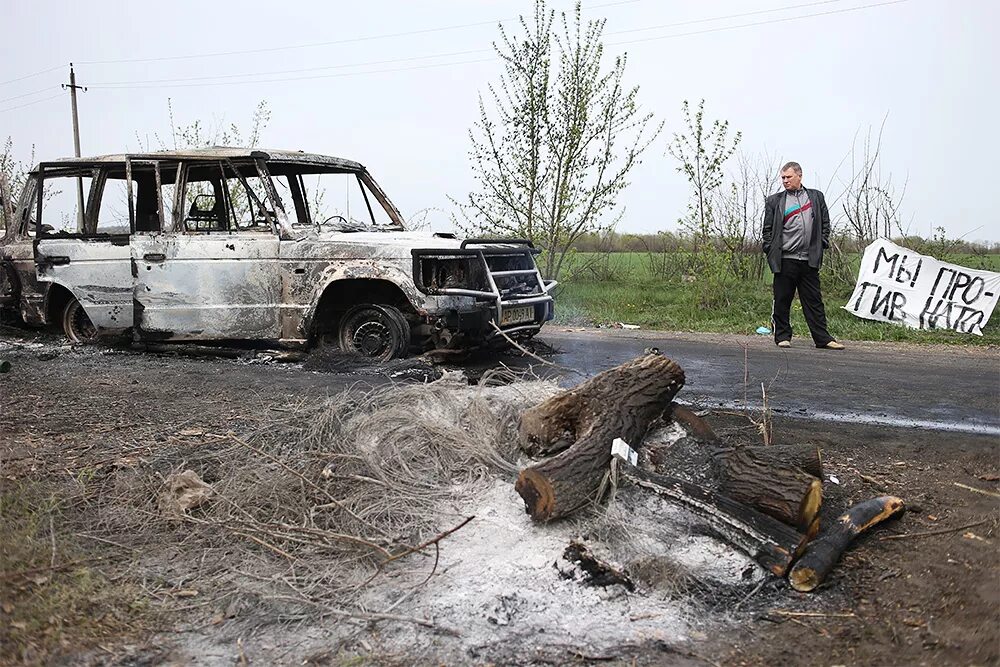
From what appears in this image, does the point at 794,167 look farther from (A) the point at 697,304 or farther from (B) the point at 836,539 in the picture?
(B) the point at 836,539

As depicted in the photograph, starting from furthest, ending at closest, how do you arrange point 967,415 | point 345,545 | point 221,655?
point 967,415 → point 345,545 → point 221,655

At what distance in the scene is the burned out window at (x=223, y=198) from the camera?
27.3 ft

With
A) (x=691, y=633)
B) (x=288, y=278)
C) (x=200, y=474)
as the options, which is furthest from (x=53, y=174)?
(x=691, y=633)

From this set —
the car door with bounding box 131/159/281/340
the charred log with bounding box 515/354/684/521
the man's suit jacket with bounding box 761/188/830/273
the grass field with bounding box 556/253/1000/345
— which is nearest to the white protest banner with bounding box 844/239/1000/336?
the grass field with bounding box 556/253/1000/345

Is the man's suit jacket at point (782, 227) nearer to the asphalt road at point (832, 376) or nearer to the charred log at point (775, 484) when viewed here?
the asphalt road at point (832, 376)

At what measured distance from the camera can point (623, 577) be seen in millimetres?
3545

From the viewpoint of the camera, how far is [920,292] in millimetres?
11711

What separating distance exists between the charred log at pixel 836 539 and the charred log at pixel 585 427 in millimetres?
1000

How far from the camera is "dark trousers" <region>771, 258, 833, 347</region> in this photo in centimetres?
904

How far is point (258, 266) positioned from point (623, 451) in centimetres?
502

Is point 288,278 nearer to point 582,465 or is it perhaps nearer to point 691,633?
point 582,465

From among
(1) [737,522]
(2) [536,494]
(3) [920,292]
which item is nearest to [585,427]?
(2) [536,494]

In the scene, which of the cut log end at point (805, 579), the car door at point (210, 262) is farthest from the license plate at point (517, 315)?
the cut log end at point (805, 579)

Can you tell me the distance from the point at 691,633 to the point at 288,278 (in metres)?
5.77
